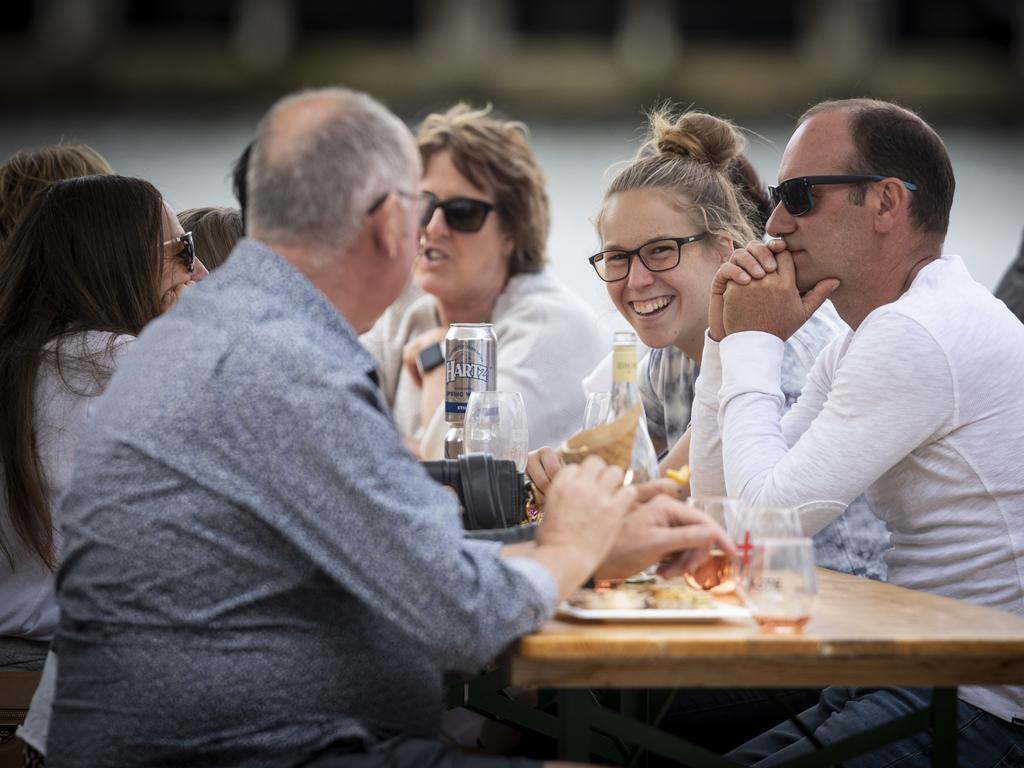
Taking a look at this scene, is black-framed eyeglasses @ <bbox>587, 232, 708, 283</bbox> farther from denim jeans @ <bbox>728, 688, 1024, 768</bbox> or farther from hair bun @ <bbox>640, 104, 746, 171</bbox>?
denim jeans @ <bbox>728, 688, 1024, 768</bbox>

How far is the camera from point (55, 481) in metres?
2.13

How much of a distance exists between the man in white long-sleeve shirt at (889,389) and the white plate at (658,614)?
1.63ft

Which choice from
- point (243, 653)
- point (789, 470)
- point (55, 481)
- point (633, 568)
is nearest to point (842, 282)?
point (789, 470)

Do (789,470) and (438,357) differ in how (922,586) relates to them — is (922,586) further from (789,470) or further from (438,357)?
(438,357)

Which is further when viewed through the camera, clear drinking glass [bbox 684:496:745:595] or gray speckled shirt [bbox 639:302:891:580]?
gray speckled shirt [bbox 639:302:891:580]

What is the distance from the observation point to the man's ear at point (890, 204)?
207cm

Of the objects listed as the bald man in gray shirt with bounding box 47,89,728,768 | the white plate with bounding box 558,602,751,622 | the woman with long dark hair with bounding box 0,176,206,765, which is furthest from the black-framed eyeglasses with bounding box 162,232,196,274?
the white plate with bounding box 558,602,751,622

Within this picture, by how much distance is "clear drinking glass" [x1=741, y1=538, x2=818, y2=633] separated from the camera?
1359 mm

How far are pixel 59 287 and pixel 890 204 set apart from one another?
156cm

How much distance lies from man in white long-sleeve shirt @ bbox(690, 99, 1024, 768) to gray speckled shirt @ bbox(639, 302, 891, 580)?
22cm

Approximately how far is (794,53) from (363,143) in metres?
13.2

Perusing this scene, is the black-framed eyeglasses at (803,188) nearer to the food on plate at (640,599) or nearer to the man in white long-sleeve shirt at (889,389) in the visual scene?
the man in white long-sleeve shirt at (889,389)

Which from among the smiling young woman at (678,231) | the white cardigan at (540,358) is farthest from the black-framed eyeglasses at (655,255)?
the white cardigan at (540,358)

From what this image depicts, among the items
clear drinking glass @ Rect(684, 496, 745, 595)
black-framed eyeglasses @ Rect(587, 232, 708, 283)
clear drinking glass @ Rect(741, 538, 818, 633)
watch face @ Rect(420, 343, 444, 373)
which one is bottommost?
watch face @ Rect(420, 343, 444, 373)
